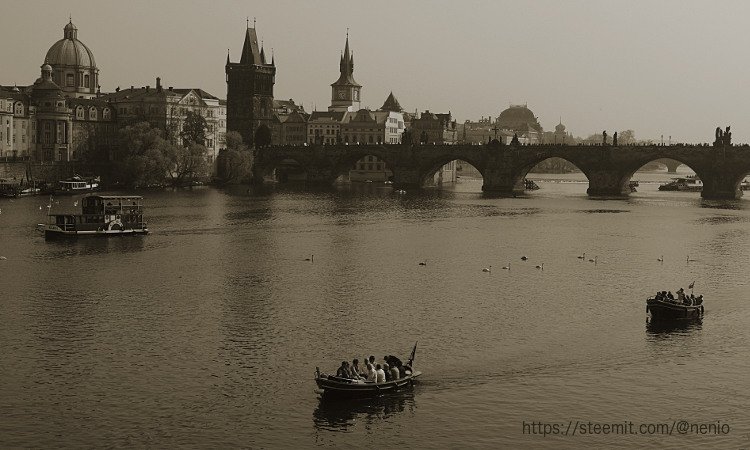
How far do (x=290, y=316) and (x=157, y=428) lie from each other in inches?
783

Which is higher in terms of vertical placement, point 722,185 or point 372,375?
point 722,185

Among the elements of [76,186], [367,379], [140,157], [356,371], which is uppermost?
[140,157]

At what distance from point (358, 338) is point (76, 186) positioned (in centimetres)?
11294

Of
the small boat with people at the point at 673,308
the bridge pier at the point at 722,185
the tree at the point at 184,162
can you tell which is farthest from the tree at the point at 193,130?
the small boat with people at the point at 673,308

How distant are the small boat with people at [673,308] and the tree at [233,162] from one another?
140 metres

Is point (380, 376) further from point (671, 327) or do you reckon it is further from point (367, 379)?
point (671, 327)

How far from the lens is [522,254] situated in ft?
290

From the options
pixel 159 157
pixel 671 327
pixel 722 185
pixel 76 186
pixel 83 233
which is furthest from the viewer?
pixel 722 185

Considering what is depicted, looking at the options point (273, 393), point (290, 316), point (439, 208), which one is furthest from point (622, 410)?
point (439, 208)

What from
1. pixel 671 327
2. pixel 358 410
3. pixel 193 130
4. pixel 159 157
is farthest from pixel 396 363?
pixel 193 130

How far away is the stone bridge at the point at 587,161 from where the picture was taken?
168875 mm

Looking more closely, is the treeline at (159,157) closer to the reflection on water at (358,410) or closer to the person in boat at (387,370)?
the person in boat at (387,370)

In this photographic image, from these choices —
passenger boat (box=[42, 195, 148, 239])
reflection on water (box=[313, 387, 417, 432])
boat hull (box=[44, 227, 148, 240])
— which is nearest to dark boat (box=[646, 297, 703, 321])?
reflection on water (box=[313, 387, 417, 432])

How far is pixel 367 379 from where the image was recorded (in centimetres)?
4328
